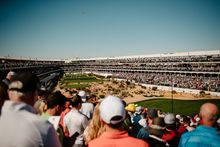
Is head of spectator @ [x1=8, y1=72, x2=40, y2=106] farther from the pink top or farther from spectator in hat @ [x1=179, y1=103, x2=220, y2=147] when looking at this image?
spectator in hat @ [x1=179, y1=103, x2=220, y2=147]

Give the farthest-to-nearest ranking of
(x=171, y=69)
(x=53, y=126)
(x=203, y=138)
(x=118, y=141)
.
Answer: (x=171, y=69), (x=203, y=138), (x=118, y=141), (x=53, y=126)

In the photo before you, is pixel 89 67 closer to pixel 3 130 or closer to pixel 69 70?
pixel 69 70

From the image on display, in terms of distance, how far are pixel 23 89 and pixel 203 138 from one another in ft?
9.07

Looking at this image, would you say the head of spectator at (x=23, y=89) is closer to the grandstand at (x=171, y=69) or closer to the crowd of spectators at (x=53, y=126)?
the crowd of spectators at (x=53, y=126)

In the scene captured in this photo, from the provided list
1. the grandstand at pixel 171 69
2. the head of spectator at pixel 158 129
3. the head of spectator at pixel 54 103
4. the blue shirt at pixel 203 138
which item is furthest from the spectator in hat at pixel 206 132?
the grandstand at pixel 171 69

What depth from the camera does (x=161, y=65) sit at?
90.2 m

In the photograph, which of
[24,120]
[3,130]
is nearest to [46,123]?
[24,120]

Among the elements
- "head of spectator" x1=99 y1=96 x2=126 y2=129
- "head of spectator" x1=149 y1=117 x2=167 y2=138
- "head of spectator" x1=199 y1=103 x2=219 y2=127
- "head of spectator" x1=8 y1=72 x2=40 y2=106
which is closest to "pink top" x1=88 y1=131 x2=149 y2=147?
"head of spectator" x1=99 y1=96 x2=126 y2=129

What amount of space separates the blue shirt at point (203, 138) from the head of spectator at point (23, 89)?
2541 millimetres

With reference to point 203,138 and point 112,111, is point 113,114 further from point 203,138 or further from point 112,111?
point 203,138

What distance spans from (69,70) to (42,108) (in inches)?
5623

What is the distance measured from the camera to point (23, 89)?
2891mm

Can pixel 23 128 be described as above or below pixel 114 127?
above

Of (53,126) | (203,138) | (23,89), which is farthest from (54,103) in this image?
(203,138)
